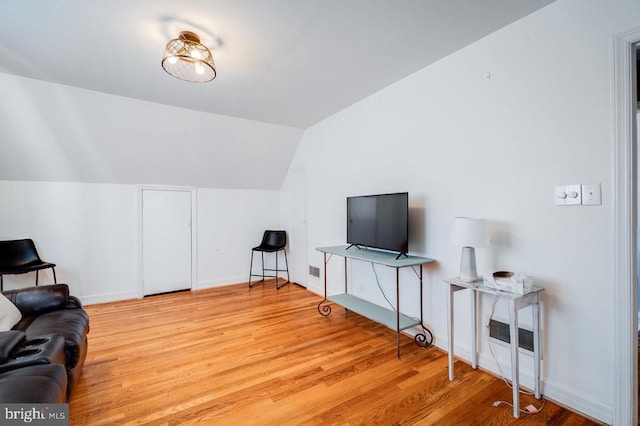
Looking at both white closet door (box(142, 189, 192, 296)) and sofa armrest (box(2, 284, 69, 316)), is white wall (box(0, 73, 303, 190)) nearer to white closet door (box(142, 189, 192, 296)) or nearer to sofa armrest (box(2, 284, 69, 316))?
white closet door (box(142, 189, 192, 296))

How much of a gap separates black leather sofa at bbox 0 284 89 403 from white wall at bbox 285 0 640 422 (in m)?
2.67

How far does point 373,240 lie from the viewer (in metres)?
2.99

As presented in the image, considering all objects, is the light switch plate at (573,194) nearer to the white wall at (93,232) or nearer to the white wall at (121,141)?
the white wall at (121,141)

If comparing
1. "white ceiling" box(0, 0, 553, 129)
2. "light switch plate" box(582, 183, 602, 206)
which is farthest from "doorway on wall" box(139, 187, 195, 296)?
"light switch plate" box(582, 183, 602, 206)

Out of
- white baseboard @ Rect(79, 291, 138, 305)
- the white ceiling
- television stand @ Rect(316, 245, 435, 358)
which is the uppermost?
the white ceiling

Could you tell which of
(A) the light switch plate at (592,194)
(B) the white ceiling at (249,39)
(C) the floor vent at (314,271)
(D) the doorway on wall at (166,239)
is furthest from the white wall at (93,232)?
(A) the light switch plate at (592,194)

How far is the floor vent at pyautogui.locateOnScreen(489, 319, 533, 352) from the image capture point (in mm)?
1998

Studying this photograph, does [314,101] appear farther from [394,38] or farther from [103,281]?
[103,281]

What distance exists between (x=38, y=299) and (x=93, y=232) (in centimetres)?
196

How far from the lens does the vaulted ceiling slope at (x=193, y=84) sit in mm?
1869

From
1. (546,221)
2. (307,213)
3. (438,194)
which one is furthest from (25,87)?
(546,221)

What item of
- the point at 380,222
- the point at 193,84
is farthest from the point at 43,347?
the point at 380,222

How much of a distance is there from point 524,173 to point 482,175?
0.96ft

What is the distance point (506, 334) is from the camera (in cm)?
213
